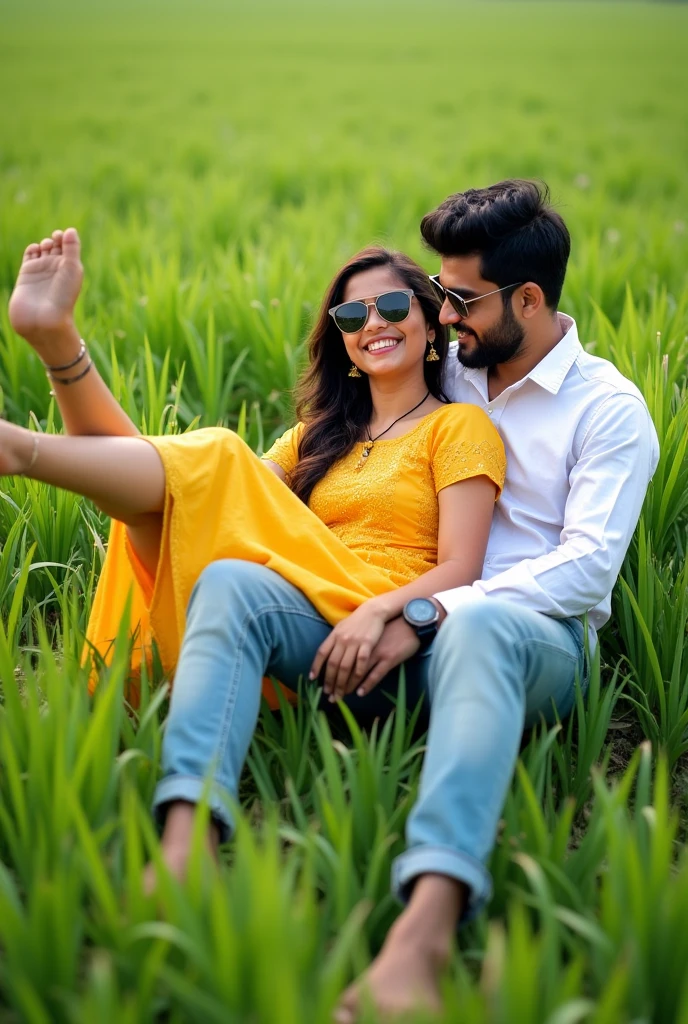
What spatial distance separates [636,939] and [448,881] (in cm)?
25

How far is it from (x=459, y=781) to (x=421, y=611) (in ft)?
1.54

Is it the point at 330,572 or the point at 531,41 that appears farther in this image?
the point at 531,41

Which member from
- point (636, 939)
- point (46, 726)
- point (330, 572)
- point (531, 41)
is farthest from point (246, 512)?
point (531, 41)

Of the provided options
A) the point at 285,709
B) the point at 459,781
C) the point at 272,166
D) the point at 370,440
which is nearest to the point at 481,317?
the point at 370,440

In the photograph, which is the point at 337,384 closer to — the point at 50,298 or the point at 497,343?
the point at 497,343

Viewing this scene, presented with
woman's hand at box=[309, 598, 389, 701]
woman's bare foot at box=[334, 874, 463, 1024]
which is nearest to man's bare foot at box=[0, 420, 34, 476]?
woman's hand at box=[309, 598, 389, 701]

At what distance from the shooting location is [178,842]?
148cm

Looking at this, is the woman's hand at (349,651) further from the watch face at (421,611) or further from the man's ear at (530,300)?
the man's ear at (530,300)

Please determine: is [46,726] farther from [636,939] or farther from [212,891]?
[636,939]

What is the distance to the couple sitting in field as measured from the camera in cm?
154

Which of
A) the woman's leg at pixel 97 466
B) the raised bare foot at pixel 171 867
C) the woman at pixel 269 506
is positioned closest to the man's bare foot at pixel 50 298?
the woman at pixel 269 506

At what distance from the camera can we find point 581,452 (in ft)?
7.05

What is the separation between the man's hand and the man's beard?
700 millimetres

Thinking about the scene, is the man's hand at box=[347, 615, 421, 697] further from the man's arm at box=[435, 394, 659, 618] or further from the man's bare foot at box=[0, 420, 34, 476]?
the man's bare foot at box=[0, 420, 34, 476]
